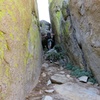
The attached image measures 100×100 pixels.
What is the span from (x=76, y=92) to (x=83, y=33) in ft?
6.02

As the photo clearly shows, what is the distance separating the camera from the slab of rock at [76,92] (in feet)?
12.6

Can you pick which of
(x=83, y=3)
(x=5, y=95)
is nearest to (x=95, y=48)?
(x=83, y=3)

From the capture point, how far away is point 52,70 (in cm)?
571

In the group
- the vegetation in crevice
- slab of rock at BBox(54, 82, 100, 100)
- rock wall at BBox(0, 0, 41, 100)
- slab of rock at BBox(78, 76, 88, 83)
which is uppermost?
rock wall at BBox(0, 0, 41, 100)

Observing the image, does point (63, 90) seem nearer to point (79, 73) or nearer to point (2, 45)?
point (79, 73)

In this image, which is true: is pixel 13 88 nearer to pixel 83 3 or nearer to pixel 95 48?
pixel 95 48

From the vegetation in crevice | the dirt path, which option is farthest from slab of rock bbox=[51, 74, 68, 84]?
the vegetation in crevice

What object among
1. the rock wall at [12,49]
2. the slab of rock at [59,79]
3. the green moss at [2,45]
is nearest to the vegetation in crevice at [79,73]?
the slab of rock at [59,79]

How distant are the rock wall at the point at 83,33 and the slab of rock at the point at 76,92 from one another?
59 cm

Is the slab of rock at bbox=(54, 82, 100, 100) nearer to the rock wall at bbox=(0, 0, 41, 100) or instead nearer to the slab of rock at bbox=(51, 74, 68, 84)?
the slab of rock at bbox=(51, 74, 68, 84)

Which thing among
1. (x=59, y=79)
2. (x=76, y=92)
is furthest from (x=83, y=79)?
(x=76, y=92)

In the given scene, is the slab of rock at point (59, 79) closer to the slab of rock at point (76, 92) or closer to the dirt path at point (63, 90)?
the dirt path at point (63, 90)

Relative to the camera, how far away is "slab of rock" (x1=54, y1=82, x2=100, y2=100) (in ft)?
12.6

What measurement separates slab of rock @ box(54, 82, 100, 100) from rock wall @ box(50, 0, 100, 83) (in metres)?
0.59
